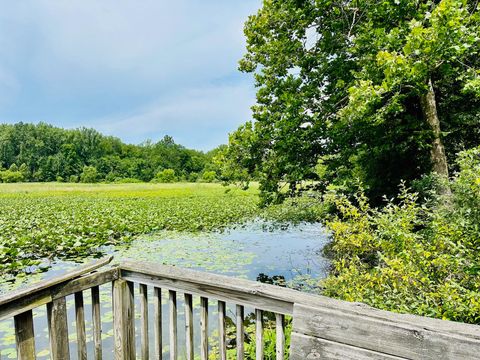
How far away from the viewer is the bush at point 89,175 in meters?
62.5

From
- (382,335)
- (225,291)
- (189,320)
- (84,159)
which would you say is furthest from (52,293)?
(84,159)

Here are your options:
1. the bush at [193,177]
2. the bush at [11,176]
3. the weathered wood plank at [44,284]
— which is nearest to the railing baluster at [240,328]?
the weathered wood plank at [44,284]

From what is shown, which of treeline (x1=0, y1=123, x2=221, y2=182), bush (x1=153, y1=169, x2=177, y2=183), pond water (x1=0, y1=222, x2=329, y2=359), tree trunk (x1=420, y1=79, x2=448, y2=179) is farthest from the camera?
bush (x1=153, y1=169, x2=177, y2=183)

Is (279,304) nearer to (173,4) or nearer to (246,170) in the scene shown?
(246,170)

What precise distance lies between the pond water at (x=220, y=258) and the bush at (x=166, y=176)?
56170 millimetres

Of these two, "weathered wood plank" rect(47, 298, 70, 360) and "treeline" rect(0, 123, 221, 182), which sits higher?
"treeline" rect(0, 123, 221, 182)

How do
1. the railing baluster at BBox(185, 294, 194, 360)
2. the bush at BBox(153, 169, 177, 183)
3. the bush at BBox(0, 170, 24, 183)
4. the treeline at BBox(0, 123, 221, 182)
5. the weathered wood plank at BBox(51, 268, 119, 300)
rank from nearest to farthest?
1. the weathered wood plank at BBox(51, 268, 119, 300)
2. the railing baluster at BBox(185, 294, 194, 360)
3. the bush at BBox(0, 170, 24, 183)
4. the treeline at BBox(0, 123, 221, 182)
5. the bush at BBox(153, 169, 177, 183)

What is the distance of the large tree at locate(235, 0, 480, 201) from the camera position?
238 inches

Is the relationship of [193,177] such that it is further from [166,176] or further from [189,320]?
[189,320]

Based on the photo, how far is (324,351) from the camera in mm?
1286

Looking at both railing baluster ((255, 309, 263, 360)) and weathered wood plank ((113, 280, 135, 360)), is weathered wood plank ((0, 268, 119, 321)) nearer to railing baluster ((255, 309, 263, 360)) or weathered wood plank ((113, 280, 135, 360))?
weathered wood plank ((113, 280, 135, 360))

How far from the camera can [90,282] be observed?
182 cm

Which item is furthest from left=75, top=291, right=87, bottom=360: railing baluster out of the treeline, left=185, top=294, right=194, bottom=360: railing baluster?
the treeline

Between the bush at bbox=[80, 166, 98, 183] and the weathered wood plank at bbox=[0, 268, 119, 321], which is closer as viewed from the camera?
the weathered wood plank at bbox=[0, 268, 119, 321]
